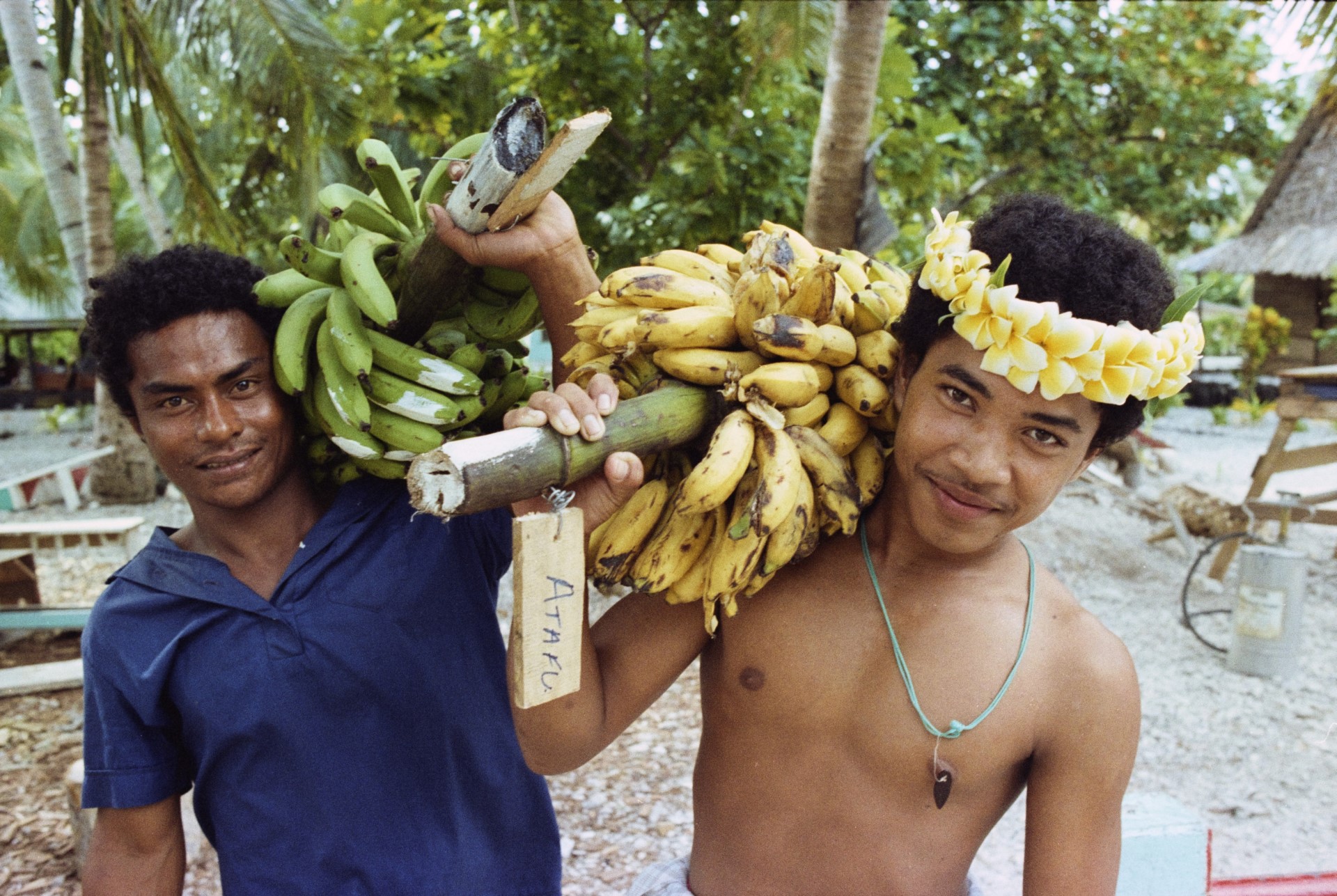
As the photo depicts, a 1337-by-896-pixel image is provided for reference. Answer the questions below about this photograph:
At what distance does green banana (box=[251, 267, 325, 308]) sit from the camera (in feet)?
5.92

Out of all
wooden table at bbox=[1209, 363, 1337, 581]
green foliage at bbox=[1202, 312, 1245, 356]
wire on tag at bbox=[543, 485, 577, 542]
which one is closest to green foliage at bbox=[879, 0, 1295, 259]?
wooden table at bbox=[1209, 363, 1337, 581]

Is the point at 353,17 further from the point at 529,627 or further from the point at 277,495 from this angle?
the point at 529,627

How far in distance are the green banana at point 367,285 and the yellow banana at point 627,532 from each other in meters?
0.54

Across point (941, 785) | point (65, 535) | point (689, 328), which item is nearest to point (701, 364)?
point (689, 328)

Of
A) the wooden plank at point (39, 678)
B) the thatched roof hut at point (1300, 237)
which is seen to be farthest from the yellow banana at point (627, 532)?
the thatched roof hut at point (1300, 237)

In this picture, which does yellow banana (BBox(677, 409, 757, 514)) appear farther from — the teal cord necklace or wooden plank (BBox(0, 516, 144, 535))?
wooden plank (BBox(0, 516, 144, 535))

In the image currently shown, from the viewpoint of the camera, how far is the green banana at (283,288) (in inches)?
71.1

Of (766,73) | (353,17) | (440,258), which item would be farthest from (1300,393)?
(353,17)

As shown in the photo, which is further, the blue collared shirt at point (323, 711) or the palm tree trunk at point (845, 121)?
the palm tree trunk at point (845, 121)

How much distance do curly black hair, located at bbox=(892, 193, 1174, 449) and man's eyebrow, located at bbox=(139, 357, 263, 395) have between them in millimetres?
1287

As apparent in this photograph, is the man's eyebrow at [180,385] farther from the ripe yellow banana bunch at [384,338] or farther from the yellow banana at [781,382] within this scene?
the yellow banana at [781,382]

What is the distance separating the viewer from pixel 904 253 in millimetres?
6789

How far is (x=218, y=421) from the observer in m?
1.74

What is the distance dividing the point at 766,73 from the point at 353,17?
154 inches
